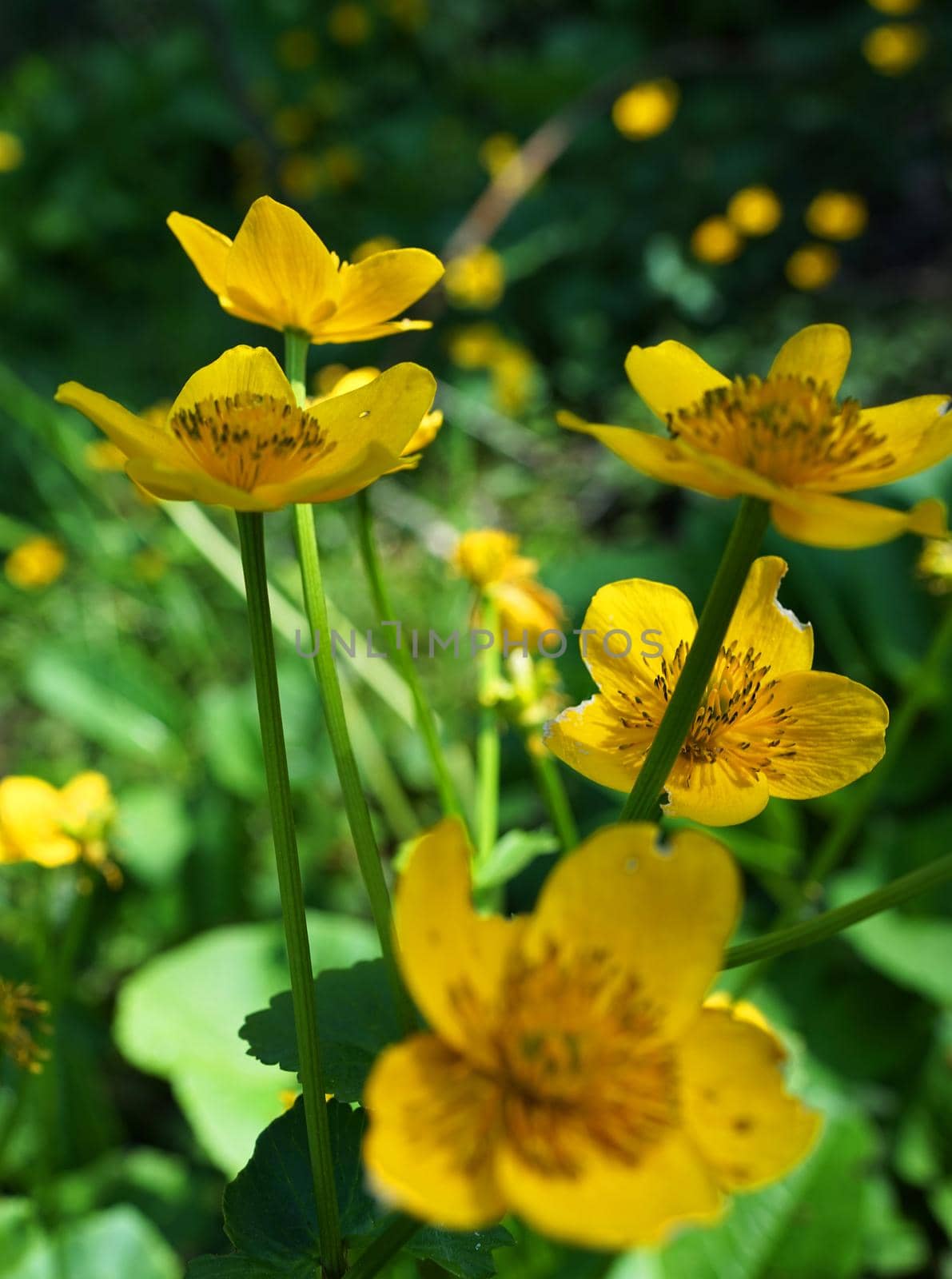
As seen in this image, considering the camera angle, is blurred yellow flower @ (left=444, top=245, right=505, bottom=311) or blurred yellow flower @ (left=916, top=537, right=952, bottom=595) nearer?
blurred yellow flower @ (left=916, top=537, right=952, bottom=595)

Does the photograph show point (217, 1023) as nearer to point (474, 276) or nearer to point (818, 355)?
point (818, 355)

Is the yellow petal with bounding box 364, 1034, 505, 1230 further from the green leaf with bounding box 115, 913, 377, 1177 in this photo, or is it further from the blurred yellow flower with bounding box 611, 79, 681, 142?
the blurred yellow flower with bounding box 611, 79, 681, 142

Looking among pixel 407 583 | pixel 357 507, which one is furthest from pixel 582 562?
pixel 357 507

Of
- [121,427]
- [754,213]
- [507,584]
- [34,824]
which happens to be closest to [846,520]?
[121,427]

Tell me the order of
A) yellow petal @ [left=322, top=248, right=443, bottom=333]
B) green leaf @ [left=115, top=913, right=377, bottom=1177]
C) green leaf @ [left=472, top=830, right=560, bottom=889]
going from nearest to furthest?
yellow petal @ [left=322, top=248, right=443, bottom=333]
green leaf @ [left=472, top=830, right=560, bottom=889]
green leaf @ [left=115, top=913, right=377, bottom=1177]

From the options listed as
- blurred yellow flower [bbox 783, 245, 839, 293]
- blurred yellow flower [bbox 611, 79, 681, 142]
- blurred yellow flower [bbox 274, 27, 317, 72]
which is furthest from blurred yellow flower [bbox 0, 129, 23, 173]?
blurred yellow flower [bbox 783, 245, 839, 293]

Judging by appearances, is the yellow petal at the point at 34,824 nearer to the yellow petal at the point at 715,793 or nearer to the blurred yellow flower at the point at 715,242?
the yellow petal at the point at 715,793
